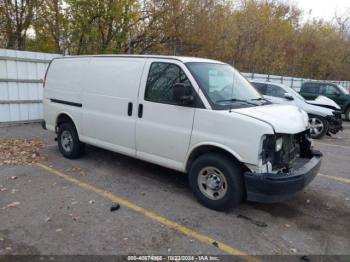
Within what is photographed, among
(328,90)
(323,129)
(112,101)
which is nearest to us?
(112,101)

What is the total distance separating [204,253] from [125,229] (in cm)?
102

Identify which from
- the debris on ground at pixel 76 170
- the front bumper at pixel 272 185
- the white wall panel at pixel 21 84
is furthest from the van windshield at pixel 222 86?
the white wall panel at pixel 21 84

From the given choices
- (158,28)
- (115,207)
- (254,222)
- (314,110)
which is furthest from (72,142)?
(158,28)

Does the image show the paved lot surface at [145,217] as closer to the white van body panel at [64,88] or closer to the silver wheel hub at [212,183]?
the silver wheel hub at [212,183]

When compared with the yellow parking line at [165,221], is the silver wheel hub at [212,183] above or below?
above

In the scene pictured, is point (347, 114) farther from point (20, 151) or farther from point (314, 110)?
point (20, 151)

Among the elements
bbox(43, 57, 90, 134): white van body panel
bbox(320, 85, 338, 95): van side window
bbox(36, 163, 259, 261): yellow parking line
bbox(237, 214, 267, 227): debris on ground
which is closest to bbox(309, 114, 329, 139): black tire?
bbox(320, 85, 338, 95): van side window

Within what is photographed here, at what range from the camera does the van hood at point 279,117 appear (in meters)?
3.86

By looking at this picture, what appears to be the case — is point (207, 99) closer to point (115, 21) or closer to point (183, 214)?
point (183, 214)

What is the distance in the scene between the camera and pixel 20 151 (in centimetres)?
685

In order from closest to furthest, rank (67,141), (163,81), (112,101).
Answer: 1. (163,81)
2. (112,101)
3. (67,141)

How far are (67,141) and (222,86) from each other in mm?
3612

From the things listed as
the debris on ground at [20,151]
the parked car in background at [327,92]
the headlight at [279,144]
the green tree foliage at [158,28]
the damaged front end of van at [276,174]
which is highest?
the green tree foliage at [158,28]

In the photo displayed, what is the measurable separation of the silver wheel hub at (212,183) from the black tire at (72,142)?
3005mm
